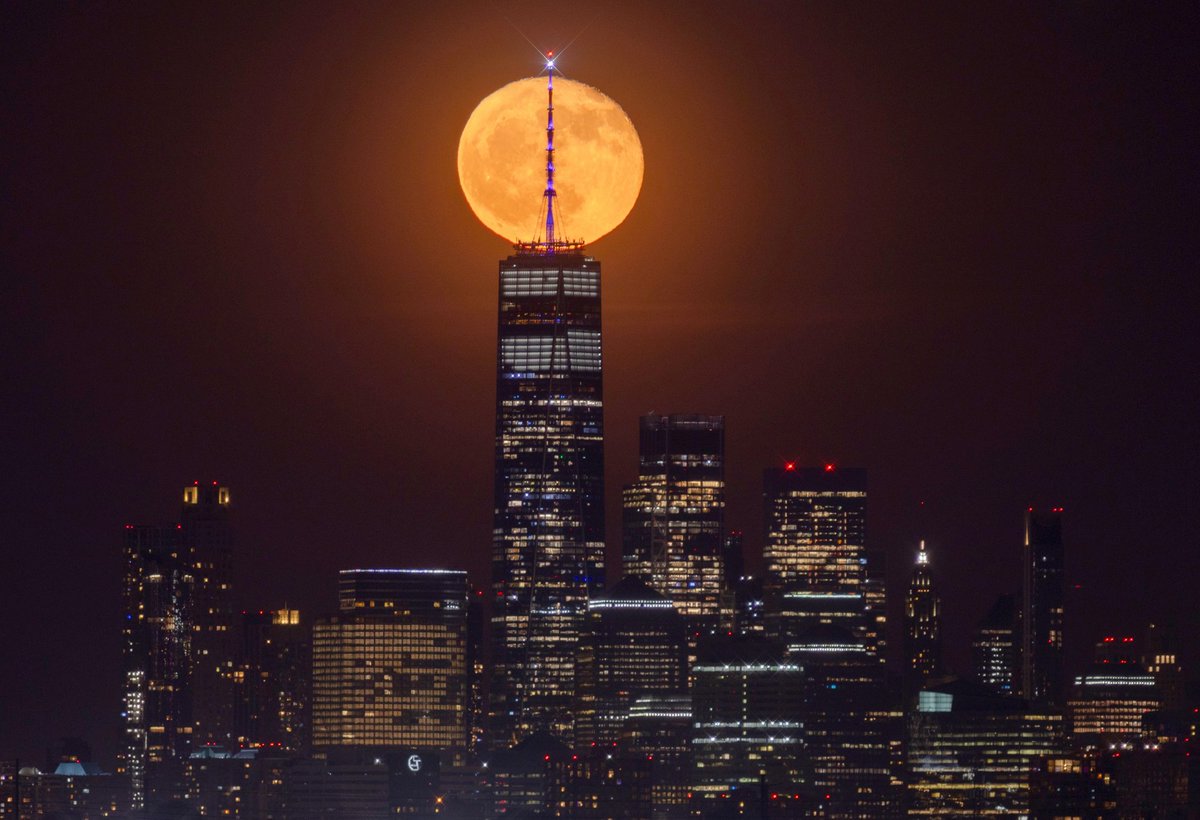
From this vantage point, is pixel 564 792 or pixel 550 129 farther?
pixel 564 792

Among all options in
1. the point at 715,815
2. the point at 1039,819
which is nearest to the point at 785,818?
the point at 715,815

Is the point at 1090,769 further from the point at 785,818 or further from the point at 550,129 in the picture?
the point at 550,129

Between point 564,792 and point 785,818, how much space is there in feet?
47.3

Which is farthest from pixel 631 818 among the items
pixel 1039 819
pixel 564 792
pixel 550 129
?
pixel 550 129

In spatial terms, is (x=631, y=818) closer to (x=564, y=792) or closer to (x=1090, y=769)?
(x=564, y=792)

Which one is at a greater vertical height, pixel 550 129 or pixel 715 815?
pixel 550 129

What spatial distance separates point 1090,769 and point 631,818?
2910 centimetres

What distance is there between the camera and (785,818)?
199m

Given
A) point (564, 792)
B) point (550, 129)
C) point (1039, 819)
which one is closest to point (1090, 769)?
point (1039, 819)

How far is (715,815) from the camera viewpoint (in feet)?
649

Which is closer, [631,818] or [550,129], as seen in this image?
[550,129]

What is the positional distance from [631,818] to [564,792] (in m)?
5.45

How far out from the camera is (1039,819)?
187 m

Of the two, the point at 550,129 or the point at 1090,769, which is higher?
the point at 550,129
